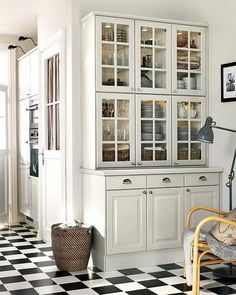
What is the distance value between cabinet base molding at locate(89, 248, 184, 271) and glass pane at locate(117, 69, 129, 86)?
1609mm

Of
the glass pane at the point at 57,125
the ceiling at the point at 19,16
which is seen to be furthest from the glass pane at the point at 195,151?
the ceiling at the point at 19,16

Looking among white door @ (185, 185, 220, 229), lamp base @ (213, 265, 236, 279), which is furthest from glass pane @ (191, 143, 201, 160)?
lamp base @ (213, 265, 236, 279)

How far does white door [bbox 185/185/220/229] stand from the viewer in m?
4.91

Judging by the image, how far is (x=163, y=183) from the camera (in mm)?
4785

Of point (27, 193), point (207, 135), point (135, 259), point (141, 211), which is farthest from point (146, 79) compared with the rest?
point (27, 193)

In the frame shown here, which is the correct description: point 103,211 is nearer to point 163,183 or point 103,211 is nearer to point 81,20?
point 163,183

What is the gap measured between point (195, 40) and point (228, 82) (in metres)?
0.64

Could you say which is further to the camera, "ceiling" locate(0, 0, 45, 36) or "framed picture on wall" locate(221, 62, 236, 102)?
"ceiling" locate(0, 0, 45, 36)

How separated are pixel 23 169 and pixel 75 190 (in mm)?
2392

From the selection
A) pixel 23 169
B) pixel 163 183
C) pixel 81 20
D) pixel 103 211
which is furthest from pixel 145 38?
pixel 23 169

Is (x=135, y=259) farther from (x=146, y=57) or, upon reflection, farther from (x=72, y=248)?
(x=146, y=57)

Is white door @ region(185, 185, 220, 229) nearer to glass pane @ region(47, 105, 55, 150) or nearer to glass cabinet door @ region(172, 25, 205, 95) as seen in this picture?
glass cabinet door @ region(172, 25, 205, 95)

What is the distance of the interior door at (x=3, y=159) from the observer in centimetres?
753

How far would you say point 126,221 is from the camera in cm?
462
